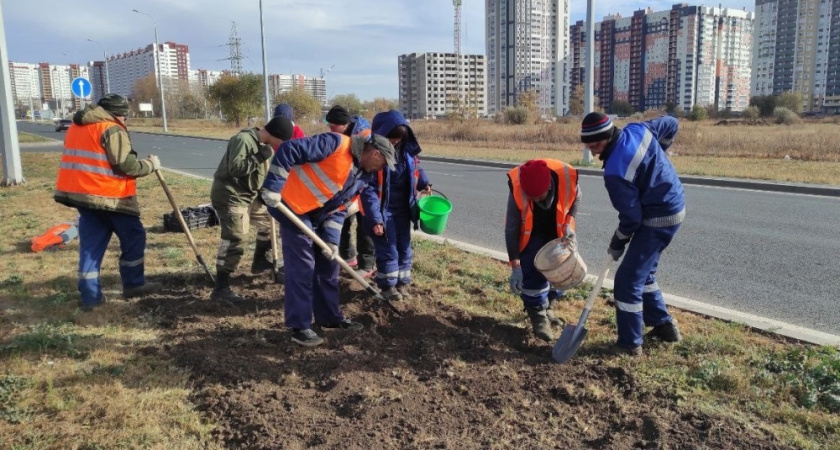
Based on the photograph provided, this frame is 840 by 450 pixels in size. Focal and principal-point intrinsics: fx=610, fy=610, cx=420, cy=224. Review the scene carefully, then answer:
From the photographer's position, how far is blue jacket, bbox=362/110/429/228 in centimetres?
482

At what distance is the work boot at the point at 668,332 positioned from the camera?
405cm

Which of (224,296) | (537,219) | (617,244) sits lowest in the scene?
(224,296)

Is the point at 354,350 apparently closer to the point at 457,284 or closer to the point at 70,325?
the point at 457,284

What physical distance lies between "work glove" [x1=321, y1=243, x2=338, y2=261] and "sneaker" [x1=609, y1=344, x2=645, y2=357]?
1.95 meters

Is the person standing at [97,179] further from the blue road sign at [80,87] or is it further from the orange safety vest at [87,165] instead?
the blue road sign at [80,87]

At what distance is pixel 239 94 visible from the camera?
45594mm

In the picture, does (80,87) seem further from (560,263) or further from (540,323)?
(560,263)

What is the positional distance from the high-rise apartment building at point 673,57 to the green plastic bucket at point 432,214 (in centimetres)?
8440

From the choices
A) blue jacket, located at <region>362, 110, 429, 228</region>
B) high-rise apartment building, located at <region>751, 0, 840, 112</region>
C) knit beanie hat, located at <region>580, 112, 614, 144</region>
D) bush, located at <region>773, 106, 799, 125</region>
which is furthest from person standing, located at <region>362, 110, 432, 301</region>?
high-rise apartment building, located at <region>751, 0, 840, 112</region>

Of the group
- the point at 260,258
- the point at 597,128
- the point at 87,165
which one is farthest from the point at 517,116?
the point at 597,128

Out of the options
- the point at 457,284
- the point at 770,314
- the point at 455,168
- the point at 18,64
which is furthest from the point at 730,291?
the point at 18,64

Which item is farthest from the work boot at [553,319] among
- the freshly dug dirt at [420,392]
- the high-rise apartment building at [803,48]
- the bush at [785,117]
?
the high-rise apartment building at [803,48]

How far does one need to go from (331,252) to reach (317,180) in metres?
0.51

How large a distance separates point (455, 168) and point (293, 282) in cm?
1385
